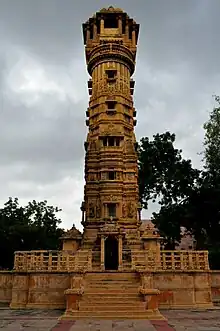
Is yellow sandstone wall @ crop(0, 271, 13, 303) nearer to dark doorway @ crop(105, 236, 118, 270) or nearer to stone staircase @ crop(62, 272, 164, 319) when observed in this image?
stone staircase @ crop(62, 272, 164, 319)

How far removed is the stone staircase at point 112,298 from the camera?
576 inches

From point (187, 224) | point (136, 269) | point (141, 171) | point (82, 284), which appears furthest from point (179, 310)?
point (141, 171)

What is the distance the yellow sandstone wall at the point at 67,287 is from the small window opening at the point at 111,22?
802 inches

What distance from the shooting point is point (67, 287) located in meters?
18.6

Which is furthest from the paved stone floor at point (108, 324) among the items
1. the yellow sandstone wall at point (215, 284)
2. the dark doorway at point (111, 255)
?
the dark doorway at point (111, 255)

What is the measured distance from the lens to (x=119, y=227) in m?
22.5

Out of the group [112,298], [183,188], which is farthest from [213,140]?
[112,298]

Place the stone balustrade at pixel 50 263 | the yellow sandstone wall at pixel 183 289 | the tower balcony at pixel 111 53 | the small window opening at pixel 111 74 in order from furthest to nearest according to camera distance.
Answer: the tower balcony at pixel 111 53, the small window opening at pixel 111 74, the stone balustrade at pixel 50 263, the yellow sandstone wall at pixel 183 289

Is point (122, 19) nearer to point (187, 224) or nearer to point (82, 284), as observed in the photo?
point (187, 224)

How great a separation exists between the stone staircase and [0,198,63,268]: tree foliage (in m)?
14.9

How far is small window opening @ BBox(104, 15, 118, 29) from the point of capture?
2952 centimetres

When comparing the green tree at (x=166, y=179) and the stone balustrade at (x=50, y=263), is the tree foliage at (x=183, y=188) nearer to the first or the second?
the green tree at (x=166, y=179)

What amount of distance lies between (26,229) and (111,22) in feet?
62.3

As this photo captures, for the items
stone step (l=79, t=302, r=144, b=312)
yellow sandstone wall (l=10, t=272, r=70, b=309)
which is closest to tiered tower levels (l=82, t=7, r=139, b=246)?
yellow sandstone wall (l=10, t=272, r=70, b=309)
